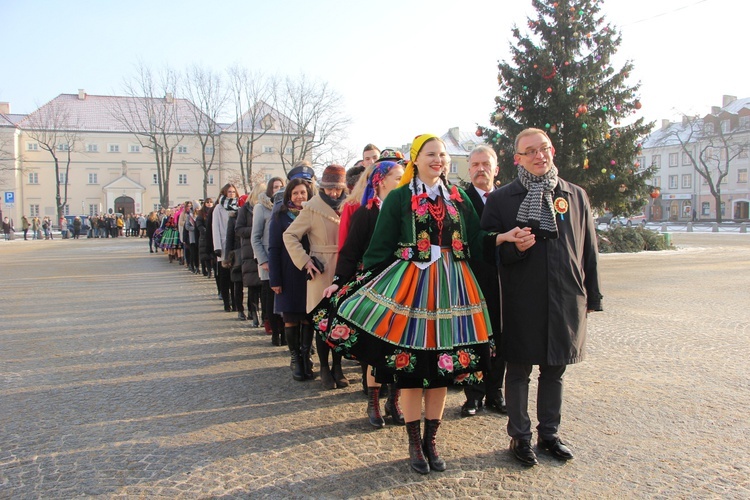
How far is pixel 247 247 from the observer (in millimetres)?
8227

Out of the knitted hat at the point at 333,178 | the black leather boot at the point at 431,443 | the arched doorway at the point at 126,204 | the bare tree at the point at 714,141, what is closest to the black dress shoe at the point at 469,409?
the black leather boot at the point at 431,443

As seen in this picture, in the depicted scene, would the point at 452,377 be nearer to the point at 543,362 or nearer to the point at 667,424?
the point at 543,362

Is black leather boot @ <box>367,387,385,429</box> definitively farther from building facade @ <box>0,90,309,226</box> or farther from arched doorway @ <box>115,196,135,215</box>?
arched doorway @ <box>115,196,135,215</box>

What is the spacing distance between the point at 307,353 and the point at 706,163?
76.2m

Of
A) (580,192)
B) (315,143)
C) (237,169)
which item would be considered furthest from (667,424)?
(237,169)

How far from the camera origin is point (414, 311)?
3523 mm

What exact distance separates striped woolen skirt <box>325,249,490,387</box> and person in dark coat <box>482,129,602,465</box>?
25 centimetres

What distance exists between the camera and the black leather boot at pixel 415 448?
3596mm

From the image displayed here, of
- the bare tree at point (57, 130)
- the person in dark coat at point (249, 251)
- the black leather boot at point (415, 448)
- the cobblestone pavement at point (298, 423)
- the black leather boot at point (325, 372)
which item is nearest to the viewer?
the cobblestone pavement at point (298, 423)

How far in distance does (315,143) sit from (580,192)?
56.4 m

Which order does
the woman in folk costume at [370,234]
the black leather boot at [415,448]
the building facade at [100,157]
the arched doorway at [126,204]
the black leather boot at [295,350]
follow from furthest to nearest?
the arched doorway at [126,204] → the building facade at [100,157] → the black leather boot at [295,350] → the woman in folk costume at [370,234] → the black leather boot at [415,448]

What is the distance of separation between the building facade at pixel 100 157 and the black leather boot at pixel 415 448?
7061 cm

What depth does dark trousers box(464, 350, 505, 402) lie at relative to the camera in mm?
4680

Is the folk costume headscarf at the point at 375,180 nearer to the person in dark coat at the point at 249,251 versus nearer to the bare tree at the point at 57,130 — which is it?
the person in dark coat at the point at 249,251
